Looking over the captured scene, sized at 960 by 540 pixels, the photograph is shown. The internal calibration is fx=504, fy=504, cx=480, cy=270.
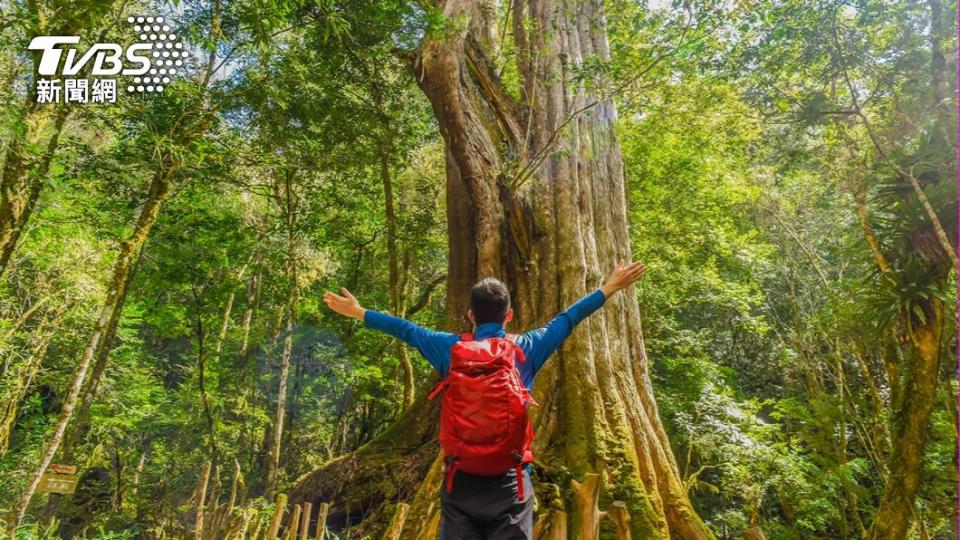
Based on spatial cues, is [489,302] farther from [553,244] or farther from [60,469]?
[60,469]

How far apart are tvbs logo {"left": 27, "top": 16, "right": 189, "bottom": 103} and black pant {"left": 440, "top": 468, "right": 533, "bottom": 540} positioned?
5.10m

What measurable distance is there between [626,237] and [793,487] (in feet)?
16.1

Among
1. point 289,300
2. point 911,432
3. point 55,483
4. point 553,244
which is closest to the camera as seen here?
point 55,483

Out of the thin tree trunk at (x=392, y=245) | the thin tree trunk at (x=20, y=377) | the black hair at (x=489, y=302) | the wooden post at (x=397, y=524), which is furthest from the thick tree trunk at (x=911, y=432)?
the thin tree trunk at (x=20, y=377)

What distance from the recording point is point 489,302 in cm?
209

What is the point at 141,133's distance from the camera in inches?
221

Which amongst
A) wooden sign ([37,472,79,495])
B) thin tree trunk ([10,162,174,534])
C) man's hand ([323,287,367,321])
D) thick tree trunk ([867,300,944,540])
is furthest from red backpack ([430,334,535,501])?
thick tree trunk ([867,300,944,540])

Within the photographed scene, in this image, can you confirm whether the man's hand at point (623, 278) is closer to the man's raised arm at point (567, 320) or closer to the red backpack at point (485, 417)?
the man's raised arm at point (567, 320)

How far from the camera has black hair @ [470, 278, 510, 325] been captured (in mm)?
2094

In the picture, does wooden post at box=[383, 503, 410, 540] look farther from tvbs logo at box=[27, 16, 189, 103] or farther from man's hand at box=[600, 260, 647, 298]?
tvbs logo at box=[27, 16, 189, 103]

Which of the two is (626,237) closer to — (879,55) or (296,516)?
(879,55)

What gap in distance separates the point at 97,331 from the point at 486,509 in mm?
4776

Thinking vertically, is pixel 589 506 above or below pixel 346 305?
below

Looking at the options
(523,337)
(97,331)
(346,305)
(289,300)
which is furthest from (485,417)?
(289,300)
